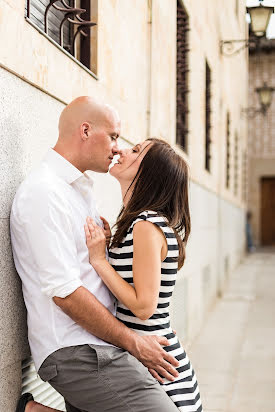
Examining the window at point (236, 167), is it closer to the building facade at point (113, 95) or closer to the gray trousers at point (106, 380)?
the building facade at point (113, 95)

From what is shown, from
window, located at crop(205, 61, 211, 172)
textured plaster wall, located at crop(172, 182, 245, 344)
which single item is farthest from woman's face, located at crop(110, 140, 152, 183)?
window, located at crop(205, 61, 211, 172)

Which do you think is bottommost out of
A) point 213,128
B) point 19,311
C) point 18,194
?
point 19,311

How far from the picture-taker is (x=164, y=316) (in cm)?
266

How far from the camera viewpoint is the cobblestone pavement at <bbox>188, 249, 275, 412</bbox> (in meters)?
5.30

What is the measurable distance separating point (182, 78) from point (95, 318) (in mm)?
5558

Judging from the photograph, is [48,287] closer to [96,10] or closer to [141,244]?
[141,244]

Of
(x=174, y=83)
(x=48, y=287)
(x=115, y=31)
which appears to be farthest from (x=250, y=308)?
(x=48, y=287)

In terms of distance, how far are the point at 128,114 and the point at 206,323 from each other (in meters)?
4.77

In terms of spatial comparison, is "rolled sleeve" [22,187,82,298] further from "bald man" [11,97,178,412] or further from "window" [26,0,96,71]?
"window" [26,0,96,71]

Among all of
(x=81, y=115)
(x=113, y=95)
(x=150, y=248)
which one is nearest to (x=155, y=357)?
(x=150, y=248)

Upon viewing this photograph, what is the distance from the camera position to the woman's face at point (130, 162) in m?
2.74

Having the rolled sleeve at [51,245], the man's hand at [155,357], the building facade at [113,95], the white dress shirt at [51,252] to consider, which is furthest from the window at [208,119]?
the rolled sleeve at [51,245]

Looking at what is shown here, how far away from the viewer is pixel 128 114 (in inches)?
185

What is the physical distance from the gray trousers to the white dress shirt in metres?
0.05
